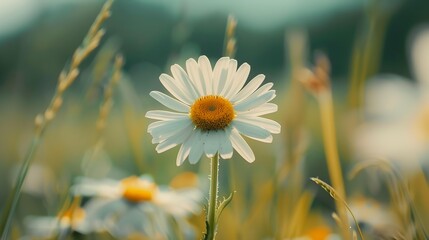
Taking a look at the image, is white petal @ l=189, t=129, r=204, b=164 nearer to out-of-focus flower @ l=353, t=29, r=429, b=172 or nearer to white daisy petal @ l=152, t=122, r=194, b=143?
white daisy petal @ l=152, t=122, r=194, b=143

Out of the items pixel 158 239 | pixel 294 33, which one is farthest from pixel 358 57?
pixel 158 239

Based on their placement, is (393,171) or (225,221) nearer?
(393,171)

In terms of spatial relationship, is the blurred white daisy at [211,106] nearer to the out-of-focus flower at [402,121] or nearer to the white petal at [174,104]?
the white petal at [174,104]

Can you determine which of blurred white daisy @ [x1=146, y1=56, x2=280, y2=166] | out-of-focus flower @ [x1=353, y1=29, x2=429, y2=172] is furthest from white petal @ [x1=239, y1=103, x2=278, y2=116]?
out-of-focus flower @ [x1=353, y1=29, x2=429, y2=172]

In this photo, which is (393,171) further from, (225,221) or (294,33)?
(294,33)

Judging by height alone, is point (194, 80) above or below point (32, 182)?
above

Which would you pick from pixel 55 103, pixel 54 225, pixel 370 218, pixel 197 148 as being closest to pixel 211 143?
pixel 197 148

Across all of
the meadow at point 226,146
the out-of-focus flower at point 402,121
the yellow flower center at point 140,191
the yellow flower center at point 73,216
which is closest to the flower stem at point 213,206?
the meadow at point 226,146
